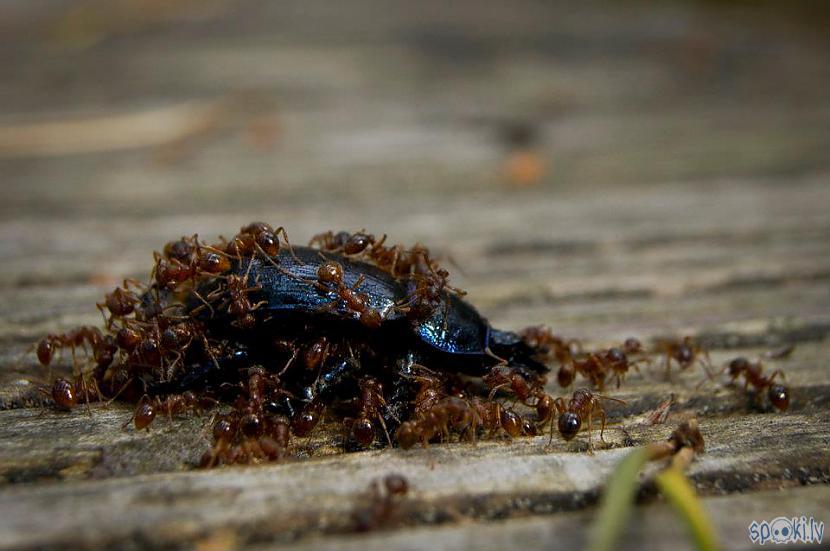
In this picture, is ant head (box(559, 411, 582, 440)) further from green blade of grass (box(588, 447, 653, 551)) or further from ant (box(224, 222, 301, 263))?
ant (box(224, 222, 301, 263))

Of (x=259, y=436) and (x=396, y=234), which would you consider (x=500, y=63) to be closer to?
(x=396, y=234)

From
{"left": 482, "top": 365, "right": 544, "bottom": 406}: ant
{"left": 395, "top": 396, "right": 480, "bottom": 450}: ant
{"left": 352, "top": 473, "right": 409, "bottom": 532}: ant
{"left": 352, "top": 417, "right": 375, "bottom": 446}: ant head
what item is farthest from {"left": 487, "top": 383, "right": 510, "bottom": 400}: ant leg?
{"left": 352, "top": 473, "right": 409, "bottom": 532}: ant

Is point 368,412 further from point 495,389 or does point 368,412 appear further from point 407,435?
point 495,389

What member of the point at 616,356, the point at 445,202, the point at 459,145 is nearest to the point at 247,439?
the point at 616,356

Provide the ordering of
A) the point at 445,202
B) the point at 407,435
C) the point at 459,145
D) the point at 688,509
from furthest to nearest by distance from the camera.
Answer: the point at 459,145 < the point at 445,202 < the point at 407,435 < the point at 688,509

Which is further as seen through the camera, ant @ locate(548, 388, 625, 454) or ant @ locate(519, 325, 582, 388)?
ant @ locate(519, 325, 582, 388)

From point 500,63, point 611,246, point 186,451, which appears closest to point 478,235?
Result: point 611,246
